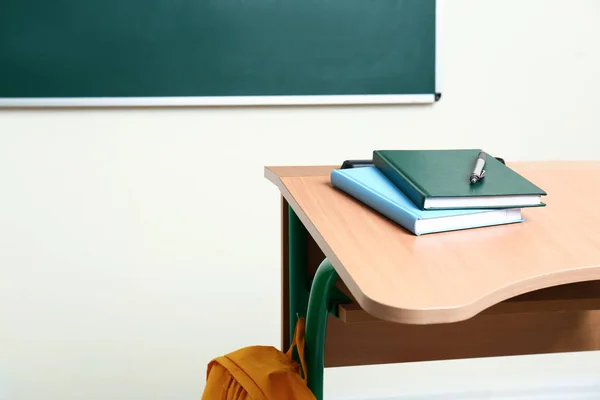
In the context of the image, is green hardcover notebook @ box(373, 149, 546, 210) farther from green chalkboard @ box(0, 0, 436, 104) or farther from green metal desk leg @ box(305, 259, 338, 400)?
green chalkboard @ box(0, 0, 436, 104)

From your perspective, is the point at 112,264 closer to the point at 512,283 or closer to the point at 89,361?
the point at 89,361

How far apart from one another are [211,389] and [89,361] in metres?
1.38

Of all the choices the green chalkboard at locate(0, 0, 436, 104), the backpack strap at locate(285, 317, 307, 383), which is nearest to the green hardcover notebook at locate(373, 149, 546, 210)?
the backpack strap at locate(285, 317, 307, 383)

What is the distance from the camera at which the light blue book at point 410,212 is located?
957 mm

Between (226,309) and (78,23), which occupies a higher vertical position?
(78,23)

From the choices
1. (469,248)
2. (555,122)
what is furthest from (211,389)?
(555,122)

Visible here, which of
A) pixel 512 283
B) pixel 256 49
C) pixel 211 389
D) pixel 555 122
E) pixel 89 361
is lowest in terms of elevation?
pixel 89 361

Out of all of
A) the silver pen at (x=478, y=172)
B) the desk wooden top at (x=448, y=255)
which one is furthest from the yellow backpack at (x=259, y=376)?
the silver pen at (x=478, y=172)

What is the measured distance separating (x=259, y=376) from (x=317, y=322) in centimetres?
12

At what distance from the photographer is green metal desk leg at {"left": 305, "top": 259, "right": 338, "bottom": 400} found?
1102 mm

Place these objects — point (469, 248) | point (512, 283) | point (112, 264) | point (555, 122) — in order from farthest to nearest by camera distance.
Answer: point (555, 122) → point (112, 264) → point (469, 248) → point (512, 283)

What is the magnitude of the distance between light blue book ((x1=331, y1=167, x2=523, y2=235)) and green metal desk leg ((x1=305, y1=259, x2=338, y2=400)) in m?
0.13

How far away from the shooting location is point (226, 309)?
2504mm

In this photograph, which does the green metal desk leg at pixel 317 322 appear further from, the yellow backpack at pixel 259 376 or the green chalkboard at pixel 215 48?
the green chalkboard at pixel 215 48
